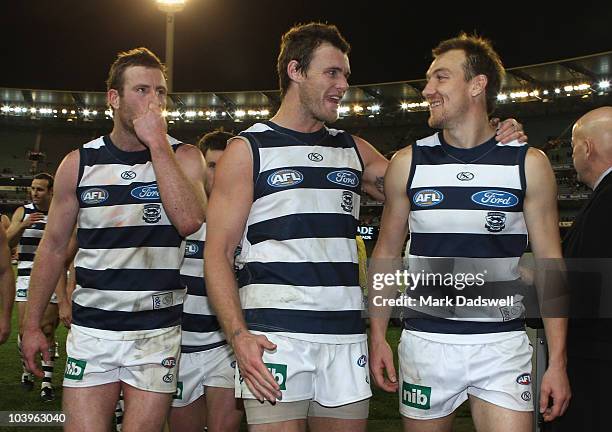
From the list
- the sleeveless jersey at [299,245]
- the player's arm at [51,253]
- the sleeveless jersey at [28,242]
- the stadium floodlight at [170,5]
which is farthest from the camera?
the sleeveless jersey at [28,242]

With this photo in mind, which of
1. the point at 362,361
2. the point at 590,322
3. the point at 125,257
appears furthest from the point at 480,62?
the point at 125,257

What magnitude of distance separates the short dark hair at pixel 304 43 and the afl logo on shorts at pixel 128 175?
2.99ft

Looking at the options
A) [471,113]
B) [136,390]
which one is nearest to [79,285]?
[136,390]

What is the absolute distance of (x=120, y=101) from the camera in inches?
151

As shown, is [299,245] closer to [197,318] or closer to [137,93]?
[137,93]

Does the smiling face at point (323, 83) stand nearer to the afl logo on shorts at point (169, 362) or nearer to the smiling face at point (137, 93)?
the smiling face at point (137, 93)

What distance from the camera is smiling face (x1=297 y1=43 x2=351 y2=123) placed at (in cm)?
333

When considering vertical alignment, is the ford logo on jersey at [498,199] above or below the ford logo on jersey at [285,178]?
below

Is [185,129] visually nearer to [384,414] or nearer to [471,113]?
[384,414]

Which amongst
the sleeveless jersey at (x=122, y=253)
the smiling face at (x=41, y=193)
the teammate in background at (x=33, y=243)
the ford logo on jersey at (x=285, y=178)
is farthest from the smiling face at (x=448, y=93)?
the smiling face at (x=41, y=193)

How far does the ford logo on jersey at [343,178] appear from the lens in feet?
10.8

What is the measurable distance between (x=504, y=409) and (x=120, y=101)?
2.45 m

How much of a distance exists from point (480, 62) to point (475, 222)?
0.83 metres

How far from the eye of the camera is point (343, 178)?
3330 mm
